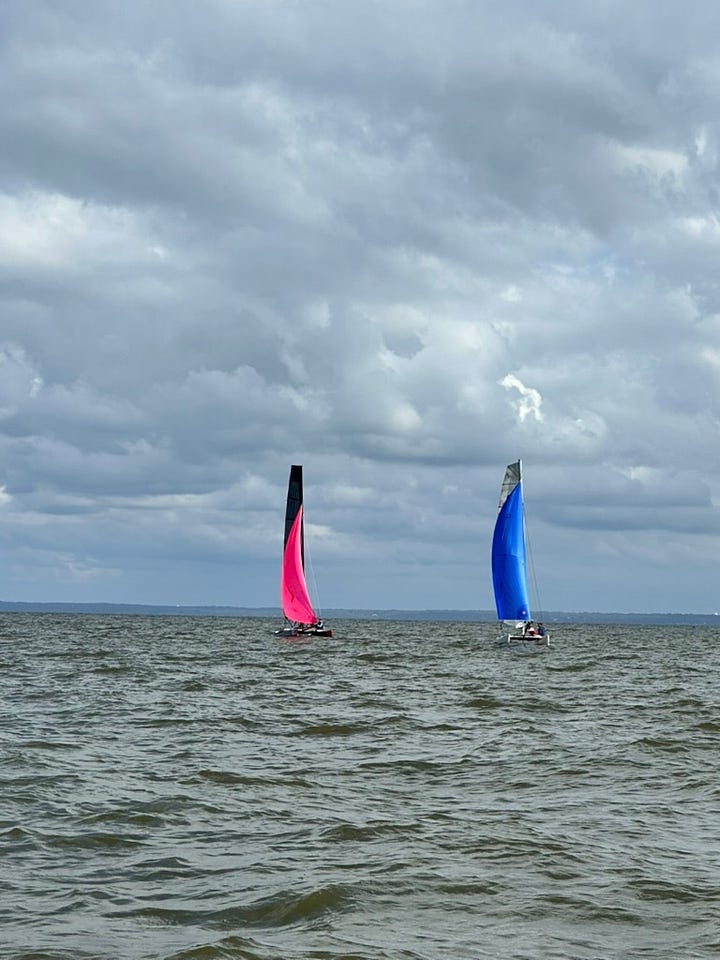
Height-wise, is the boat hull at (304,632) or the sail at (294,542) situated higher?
the sail at (294,542)

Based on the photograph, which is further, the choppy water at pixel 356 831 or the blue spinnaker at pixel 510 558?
the blue spinnaker at pixel 510 558

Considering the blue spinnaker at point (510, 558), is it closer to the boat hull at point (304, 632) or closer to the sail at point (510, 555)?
the sail at point (510, 555)

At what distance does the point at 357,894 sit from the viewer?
11.3 meters

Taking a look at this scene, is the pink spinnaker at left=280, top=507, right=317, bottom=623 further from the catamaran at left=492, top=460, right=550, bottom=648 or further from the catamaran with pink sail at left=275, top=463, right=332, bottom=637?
the catamaran at left=492, top=460, right=550, bottom=648

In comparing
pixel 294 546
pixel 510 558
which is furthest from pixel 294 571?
pixel 510 558

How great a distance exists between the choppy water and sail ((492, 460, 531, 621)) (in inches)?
1550

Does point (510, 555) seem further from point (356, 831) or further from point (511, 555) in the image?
point (356, 831)

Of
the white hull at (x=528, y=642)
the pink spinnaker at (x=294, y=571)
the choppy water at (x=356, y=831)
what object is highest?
the pink spinnaker at (x=294, y=571)

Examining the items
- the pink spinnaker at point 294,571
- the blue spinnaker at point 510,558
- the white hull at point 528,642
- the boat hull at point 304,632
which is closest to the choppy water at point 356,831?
the blue spinnaker at point 510,558

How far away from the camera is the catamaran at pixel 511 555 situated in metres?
70.4

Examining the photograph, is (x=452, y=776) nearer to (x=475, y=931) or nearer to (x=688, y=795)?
(x=688, y=795)

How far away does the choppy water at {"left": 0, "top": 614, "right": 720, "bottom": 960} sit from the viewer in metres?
9.92

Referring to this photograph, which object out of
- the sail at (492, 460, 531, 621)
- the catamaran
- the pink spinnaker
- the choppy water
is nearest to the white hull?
the catamaran

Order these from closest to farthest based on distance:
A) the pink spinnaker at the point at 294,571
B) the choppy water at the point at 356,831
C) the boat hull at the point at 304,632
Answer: the choppy water at the point at 356,831
the pink spinnaker at the point at 294,571
the boat hull at the point at 304,632
